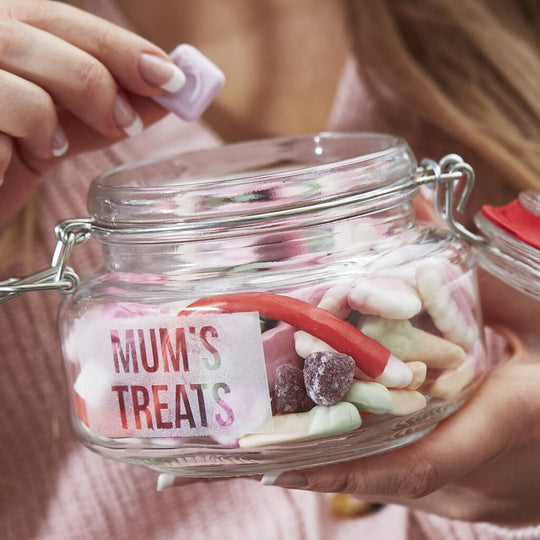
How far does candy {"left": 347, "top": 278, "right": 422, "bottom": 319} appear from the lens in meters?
0.33

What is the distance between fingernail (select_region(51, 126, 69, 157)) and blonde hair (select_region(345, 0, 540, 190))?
1.72ft

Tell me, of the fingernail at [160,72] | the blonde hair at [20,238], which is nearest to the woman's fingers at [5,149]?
the fingernail at [160,72]

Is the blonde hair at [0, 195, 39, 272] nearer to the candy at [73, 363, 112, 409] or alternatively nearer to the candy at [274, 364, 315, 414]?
the candy at [73, 363, 112, 409]

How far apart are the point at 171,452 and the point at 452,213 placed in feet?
0.82

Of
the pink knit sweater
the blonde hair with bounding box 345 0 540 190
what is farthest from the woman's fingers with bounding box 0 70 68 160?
the blonde hair with bounding box 345 0 540 190

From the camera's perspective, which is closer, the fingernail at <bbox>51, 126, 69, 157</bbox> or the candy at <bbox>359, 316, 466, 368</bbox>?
the candy at <bbox>359, 316, 466, 368</bbox>

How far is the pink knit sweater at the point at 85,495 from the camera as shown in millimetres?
727

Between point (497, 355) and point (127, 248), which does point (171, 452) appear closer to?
point (127, 248)

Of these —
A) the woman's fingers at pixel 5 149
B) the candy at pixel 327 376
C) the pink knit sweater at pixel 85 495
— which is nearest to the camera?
the candy at pixel 327 376

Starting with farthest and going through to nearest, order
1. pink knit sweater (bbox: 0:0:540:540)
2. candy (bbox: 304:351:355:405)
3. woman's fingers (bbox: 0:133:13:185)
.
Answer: pink knit sweater (bbox: 0:0:540:540) → woman's fingers (bbox: 0:133:13:185) → candy (bbox: 304:351:355:405)

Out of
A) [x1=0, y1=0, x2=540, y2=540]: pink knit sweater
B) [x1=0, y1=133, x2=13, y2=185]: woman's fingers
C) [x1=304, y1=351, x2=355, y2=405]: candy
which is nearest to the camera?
[x1=304, y1=351, x2=355, y2=405]: candy

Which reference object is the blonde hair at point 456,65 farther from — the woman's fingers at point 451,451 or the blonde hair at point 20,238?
the blonde hair at point 20,238

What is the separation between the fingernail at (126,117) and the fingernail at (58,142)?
1.7 inches

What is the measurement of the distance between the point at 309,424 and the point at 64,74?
0.28 metres
